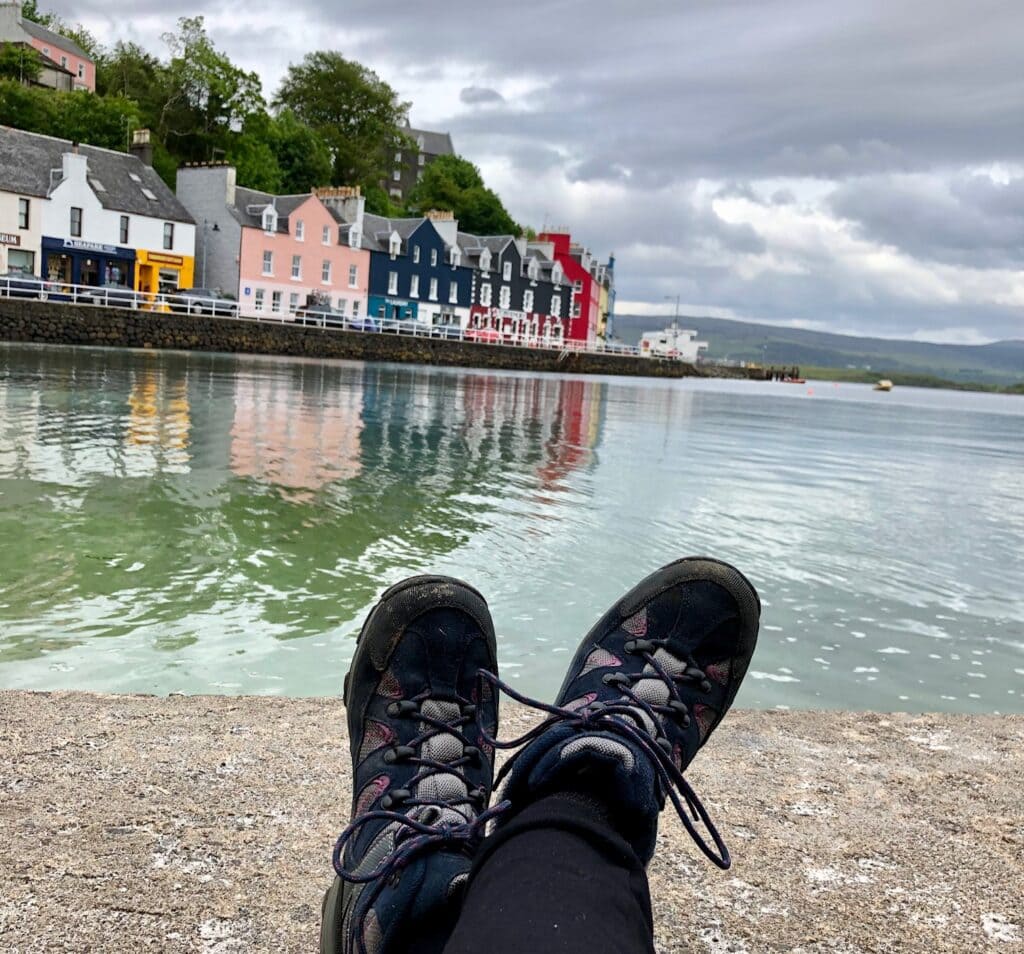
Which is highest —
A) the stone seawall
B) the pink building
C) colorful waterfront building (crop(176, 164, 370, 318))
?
the pink building

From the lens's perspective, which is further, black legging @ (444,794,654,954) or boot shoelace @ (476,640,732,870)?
boot shoelace @ (476,640,732,870)

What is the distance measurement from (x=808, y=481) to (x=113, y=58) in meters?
58.8

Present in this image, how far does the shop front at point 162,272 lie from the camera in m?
35.6

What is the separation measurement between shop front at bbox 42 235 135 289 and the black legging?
35.0 metres

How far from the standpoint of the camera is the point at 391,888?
125cm

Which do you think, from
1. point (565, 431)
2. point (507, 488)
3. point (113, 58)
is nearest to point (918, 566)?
point (507, 488)

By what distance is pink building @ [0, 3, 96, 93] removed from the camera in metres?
57.1

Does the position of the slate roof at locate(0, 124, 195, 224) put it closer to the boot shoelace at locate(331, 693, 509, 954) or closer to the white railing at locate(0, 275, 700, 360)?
the white railing at locate(0, 275, 700, 360)

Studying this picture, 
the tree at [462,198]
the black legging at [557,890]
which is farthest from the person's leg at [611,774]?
the tree at [462,198]

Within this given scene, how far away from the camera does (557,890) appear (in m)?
1.08

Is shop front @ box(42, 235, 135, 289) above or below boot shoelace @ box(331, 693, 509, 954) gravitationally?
above

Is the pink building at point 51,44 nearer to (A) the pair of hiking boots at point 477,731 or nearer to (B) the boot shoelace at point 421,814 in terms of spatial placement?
(A) the pair of hiking boots at point 477,731

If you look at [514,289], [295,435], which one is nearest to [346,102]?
[514,289]

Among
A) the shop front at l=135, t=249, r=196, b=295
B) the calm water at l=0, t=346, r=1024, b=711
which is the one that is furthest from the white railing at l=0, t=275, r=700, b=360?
the calm water at l=0, t=346, r=1024, b=711
